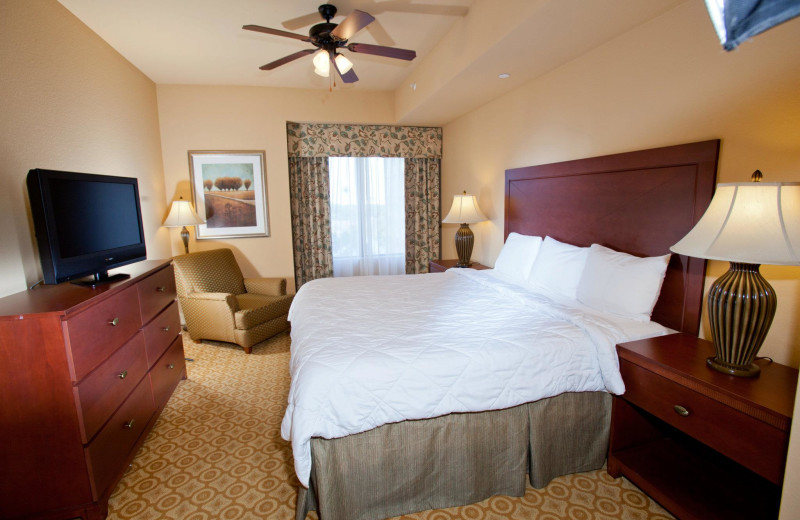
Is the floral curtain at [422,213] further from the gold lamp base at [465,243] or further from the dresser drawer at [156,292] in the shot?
the dresser drawer at [156,292]

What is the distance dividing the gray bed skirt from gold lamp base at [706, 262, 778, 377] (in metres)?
0.61

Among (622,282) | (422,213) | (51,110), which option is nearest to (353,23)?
(51,110)

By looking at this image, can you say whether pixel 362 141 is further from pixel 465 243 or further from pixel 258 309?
pixel 258 309

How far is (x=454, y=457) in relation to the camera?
5.93 ft

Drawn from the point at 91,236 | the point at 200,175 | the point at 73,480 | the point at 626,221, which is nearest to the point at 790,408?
the point at 626,221

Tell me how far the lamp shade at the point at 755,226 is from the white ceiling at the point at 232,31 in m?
2.09

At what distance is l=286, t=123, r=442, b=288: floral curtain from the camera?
4.90 m

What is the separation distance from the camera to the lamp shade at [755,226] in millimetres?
1353

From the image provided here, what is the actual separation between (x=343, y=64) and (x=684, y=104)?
2074 mm

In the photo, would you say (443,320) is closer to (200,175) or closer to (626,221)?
(626,221)

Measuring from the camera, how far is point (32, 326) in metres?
1.56

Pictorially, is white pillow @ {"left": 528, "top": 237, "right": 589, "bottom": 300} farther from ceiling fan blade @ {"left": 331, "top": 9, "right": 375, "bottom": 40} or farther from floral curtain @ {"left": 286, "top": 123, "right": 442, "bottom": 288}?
floral curtain @ {"left": 286, "top": 123, "right": 442, "bottom": 288}

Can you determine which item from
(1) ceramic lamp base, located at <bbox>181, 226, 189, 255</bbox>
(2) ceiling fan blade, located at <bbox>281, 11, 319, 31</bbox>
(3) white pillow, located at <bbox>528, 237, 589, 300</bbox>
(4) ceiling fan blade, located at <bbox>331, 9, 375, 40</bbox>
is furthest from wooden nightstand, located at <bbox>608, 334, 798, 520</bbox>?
(1) ceramic lamp base, located at <bbox>181, 226, 189, 255</bbox>

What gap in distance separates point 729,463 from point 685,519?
20.0 inches
